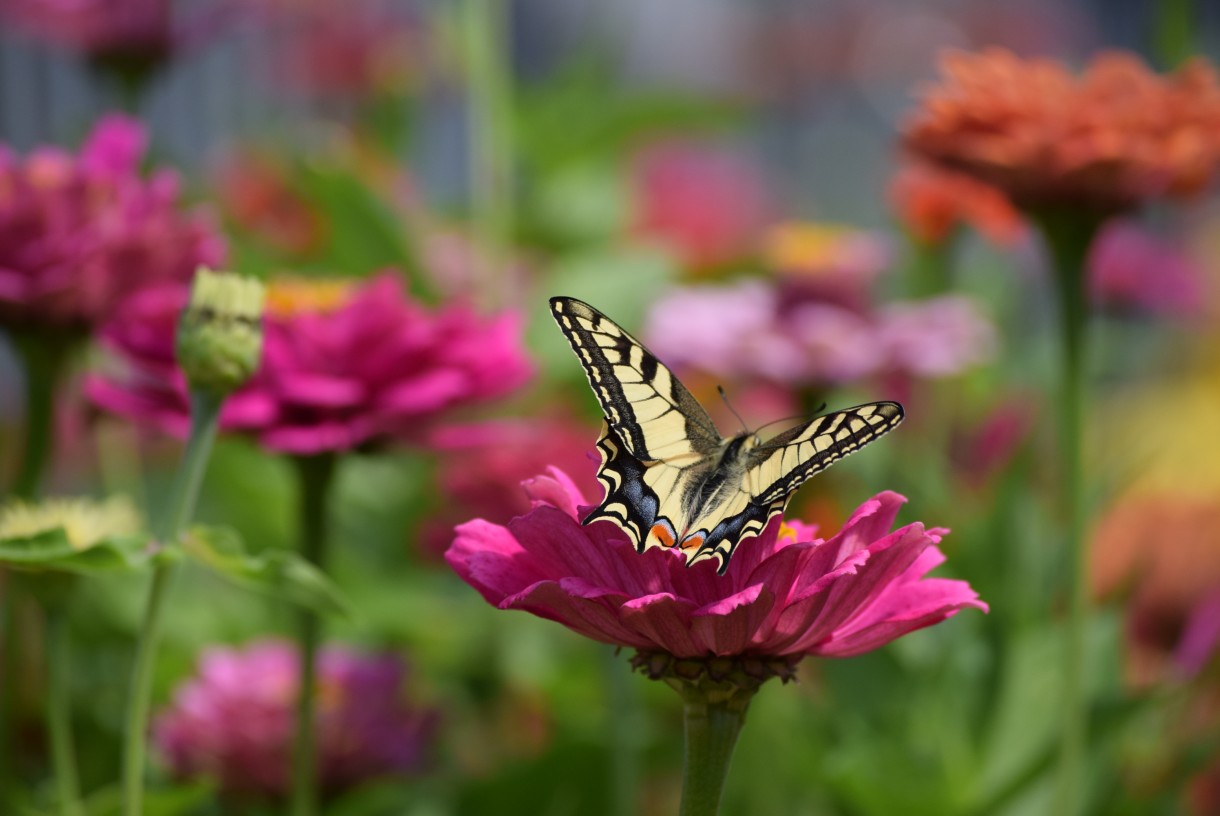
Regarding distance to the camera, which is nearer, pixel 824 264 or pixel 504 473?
pixel 504 473

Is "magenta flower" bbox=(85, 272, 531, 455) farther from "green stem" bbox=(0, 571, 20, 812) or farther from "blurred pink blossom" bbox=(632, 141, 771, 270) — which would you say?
"blurred pink blossom" bbox=(632, 141, 771, 270)

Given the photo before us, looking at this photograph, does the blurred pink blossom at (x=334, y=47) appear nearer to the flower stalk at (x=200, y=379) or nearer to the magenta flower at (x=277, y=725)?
the magenta flower at (x=277, y=725)

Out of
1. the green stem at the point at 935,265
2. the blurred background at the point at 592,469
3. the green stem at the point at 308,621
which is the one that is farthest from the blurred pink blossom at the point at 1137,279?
the green stem at the point at 308,621

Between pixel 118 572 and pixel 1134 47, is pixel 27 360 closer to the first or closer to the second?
pixel 118 572

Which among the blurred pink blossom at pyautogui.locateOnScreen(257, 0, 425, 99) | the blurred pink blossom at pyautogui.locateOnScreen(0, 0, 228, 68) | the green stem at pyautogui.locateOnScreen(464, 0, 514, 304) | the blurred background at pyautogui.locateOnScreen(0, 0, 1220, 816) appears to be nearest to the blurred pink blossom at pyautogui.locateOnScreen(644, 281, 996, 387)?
→ the blurred background at pyautogui.locateOnScreen(0, 0, 1220, 816)

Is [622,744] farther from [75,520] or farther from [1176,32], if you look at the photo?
[1176,32]

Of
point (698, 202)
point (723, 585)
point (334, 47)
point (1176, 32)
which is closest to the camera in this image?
point (723, 585)

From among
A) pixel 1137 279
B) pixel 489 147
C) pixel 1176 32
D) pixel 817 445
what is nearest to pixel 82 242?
pixel 817 445
